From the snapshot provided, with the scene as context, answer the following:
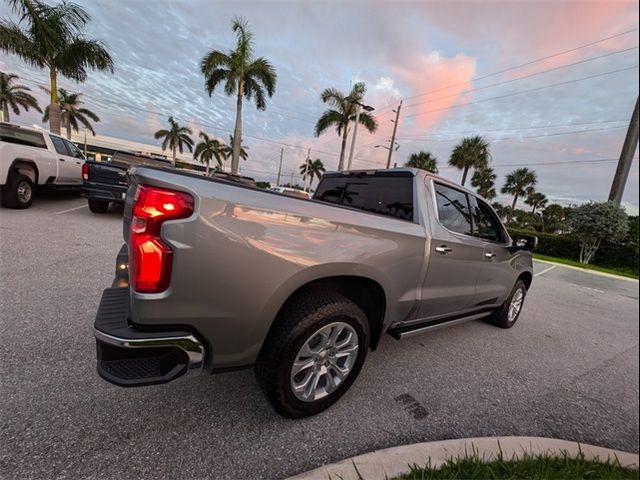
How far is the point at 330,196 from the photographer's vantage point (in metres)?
3.57

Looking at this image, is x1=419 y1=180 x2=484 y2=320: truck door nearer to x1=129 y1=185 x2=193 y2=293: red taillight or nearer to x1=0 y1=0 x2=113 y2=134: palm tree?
x1=129 y1=185 x2=193 y2=293: red taillight

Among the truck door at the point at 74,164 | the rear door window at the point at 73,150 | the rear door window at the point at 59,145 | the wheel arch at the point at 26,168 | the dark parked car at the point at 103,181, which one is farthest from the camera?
the rear door window at the point at 73,150

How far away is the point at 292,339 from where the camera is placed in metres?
1.85

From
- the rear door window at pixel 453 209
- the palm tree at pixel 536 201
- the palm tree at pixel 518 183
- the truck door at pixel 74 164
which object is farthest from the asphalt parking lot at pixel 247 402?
the palm tree at pixel 536 201

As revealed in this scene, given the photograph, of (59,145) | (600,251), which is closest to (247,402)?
(59,145)

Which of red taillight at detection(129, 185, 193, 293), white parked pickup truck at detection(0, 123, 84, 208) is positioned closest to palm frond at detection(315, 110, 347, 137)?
white parked pickup truck at detection(0, 123, 84, 208)

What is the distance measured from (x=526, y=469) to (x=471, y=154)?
107 ft

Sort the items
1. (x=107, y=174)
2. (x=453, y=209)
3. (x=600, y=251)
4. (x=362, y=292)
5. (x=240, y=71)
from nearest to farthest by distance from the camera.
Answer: (x=362, y=292) < (x=453, y=209) < (x=240, y=71) < (x=107, y=174) < (x=600, y=251)

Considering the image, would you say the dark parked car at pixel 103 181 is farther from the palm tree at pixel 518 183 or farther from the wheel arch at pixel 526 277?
the palm tree at pixel 518 183

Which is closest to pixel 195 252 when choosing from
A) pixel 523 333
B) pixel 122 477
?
pixel 122 477

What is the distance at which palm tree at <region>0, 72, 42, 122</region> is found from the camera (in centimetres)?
204

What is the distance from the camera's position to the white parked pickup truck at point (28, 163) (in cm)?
608

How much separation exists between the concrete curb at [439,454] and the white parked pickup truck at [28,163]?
747cm

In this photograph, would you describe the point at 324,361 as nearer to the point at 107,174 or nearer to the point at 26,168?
the point at 107,174
